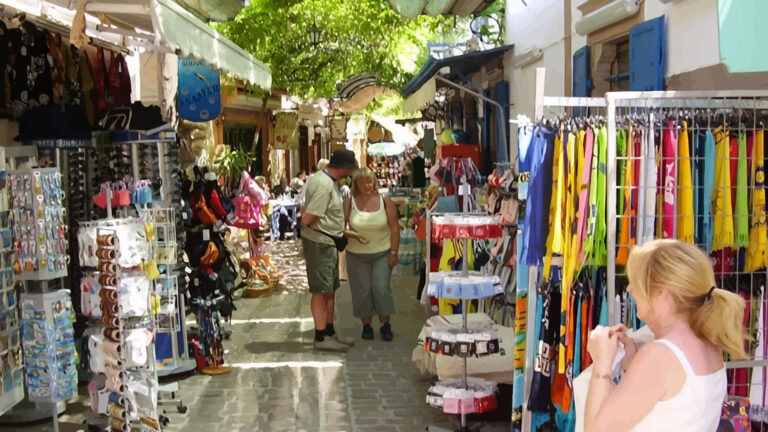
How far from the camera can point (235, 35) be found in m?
16.8

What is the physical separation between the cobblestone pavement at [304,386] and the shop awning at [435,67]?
11.3ft

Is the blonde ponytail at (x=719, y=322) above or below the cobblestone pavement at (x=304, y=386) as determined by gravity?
above

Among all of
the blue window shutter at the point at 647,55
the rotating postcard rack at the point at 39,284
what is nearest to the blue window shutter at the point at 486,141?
A: the blue window shutter at the point at 647,55

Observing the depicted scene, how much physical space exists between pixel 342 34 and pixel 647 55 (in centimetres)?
1327

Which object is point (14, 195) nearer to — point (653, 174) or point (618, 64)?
point (653, 174)

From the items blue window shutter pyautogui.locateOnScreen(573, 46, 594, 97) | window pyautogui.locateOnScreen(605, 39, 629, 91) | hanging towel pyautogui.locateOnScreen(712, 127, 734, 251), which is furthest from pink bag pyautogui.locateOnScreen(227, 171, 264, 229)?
hanging towel pyautogui.locateOnScreen(712, 127, 734, 251)

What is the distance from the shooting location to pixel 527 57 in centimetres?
1089

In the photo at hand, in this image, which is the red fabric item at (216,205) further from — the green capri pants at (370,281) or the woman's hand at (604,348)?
the woman's hand at (604,348)

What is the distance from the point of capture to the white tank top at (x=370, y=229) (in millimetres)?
9312

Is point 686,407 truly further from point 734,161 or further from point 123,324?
point 123,324

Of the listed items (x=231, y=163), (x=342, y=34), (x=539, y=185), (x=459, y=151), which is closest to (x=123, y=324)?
(x=539, y=185)

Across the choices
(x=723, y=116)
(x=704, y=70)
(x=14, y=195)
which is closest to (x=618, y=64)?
(x=704, y=70)

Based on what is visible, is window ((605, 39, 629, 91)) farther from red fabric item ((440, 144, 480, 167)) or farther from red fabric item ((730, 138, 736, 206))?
red fabric item ((440, 144, 480, 167))

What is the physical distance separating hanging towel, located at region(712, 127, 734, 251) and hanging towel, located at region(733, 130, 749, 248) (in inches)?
2.3
